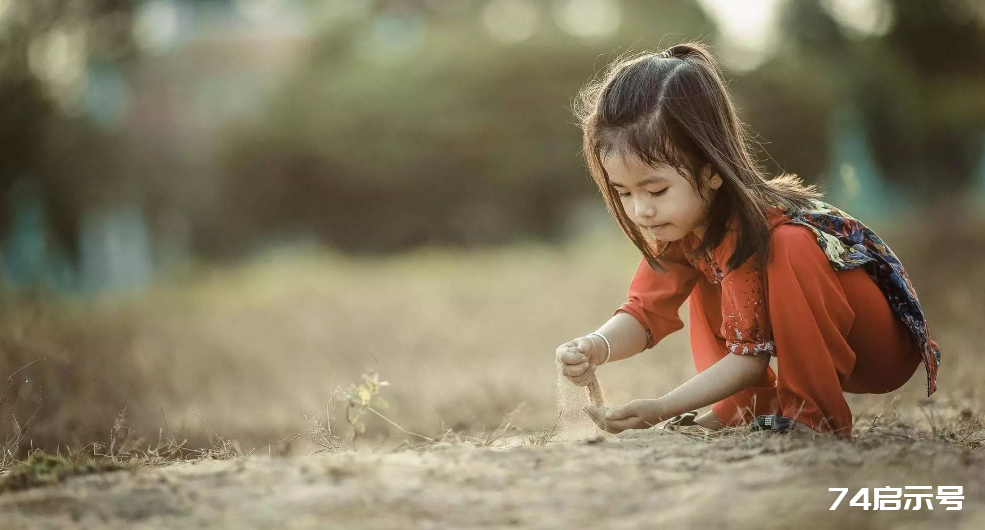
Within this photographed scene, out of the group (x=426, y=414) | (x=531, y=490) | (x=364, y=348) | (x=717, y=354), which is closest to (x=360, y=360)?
(x=364, y=348)

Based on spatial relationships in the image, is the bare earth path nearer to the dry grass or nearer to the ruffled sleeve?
the dry grass

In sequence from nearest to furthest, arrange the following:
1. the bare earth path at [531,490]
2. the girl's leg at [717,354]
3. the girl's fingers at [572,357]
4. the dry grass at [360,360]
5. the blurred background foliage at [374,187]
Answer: the bare earth path at [531,490]
the girl's fingers at [572,357]
the girl's leg at [717,354]
the dry grass at [360,360]
the blurred background foliage at [374,187]

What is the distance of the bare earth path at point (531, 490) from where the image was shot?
5.88 feet

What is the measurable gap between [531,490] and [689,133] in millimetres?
1150

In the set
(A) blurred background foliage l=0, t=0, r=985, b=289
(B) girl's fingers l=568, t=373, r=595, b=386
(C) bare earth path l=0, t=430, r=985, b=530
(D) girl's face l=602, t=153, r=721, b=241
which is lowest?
(C) bare earth path l=0, t=430, r=985, b=530

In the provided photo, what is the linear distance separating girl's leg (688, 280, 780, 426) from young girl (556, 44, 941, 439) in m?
0.10

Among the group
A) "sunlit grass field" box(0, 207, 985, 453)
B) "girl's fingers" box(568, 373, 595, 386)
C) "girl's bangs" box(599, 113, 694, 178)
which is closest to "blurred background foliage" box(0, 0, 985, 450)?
"sunlit grass field" box(0, 207, 985, 453)

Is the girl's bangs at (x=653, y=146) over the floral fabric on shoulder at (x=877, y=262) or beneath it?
over

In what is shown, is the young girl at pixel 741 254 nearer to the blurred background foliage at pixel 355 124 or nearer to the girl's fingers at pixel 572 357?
the girl's fingers at pixel 572 357

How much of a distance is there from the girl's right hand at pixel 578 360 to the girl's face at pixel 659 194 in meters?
0.42

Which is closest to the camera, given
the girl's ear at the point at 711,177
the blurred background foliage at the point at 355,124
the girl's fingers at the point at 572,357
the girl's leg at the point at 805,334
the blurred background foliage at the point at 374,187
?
the girl's leg at the point at 805,334

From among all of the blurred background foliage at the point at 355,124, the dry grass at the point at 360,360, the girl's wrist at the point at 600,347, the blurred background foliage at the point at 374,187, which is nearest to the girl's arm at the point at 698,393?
the dry grass at the point at 360,360

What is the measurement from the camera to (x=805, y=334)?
250cm

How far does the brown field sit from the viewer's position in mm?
1889
